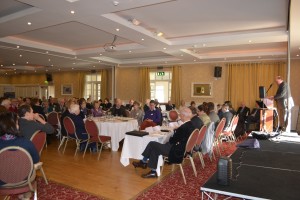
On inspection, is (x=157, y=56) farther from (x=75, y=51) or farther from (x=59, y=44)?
(x=59, y=44)

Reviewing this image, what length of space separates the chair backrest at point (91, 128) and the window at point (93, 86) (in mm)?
10985

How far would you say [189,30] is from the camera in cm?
744

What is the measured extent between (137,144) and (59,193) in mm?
1701

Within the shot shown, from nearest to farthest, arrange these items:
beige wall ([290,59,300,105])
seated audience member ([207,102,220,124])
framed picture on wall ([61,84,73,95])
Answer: seated audience member ([207,102,220,124]) < beige wall ([290,59,300,105]) < framed picture on wall ([61,84,73,95])

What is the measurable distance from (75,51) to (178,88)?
553 centimetres

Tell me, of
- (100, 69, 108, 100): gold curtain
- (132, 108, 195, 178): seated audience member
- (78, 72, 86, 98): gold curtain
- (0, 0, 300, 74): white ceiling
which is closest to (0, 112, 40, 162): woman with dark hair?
(132, 108, 195, 178): seated audience member

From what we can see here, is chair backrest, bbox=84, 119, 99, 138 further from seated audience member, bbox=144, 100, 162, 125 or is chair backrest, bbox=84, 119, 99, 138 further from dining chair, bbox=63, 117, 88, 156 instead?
seated audience member, bbox=144, 100, 162, 125

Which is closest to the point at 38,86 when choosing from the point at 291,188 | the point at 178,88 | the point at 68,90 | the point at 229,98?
the point at 68,90

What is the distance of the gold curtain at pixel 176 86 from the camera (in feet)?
43.9

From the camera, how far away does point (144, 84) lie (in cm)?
1452

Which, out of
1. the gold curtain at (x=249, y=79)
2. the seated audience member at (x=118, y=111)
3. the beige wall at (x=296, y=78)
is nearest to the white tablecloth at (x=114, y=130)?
the seated audience member at (x=118, y=111)

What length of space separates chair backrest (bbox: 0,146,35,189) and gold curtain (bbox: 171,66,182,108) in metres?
11.0

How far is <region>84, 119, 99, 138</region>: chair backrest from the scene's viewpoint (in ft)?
18.7

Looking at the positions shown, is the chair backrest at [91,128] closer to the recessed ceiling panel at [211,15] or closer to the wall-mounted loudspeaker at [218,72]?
the recessed ceiling panel at [211,15]
